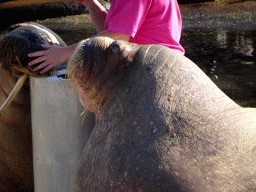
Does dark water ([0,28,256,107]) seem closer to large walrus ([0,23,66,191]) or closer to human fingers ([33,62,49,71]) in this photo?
large walrus ([0,23,66,191])

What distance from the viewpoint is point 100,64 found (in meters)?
1.48

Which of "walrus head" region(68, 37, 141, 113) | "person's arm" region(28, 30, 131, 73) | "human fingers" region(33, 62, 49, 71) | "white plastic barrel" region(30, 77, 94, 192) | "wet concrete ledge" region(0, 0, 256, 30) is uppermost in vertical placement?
"walrus head" region(68, 37, 141, 113)

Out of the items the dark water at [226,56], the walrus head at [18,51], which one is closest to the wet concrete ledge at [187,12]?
the dark water at [226,56]

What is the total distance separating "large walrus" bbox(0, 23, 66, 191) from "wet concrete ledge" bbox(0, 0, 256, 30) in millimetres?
8065

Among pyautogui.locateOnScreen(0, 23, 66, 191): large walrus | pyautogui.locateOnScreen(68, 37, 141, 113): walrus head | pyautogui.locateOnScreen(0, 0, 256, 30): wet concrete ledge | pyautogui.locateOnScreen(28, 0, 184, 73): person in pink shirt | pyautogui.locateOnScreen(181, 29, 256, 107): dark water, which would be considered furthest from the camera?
pyautogui.locateOnScreen(0, 0, 256, 30): wet concrete ledge

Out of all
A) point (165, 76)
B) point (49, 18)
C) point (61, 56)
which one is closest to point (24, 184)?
point (61, 56)

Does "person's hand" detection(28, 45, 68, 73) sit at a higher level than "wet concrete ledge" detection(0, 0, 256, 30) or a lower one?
higher

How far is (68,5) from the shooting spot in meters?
10.7

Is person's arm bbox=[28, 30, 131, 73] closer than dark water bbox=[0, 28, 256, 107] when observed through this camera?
Yes

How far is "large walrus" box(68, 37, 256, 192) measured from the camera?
4.15 ft

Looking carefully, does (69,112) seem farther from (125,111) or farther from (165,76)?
(165,76)

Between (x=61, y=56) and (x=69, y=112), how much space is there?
1.00 feet

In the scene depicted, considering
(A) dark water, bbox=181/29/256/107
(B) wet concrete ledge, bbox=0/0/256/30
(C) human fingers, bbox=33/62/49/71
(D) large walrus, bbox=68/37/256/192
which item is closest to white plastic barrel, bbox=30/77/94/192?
(C) human fingers, bbox=33/62/49/71

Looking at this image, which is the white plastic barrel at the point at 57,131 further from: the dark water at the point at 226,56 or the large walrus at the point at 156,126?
the dark water at the point at 226,56
